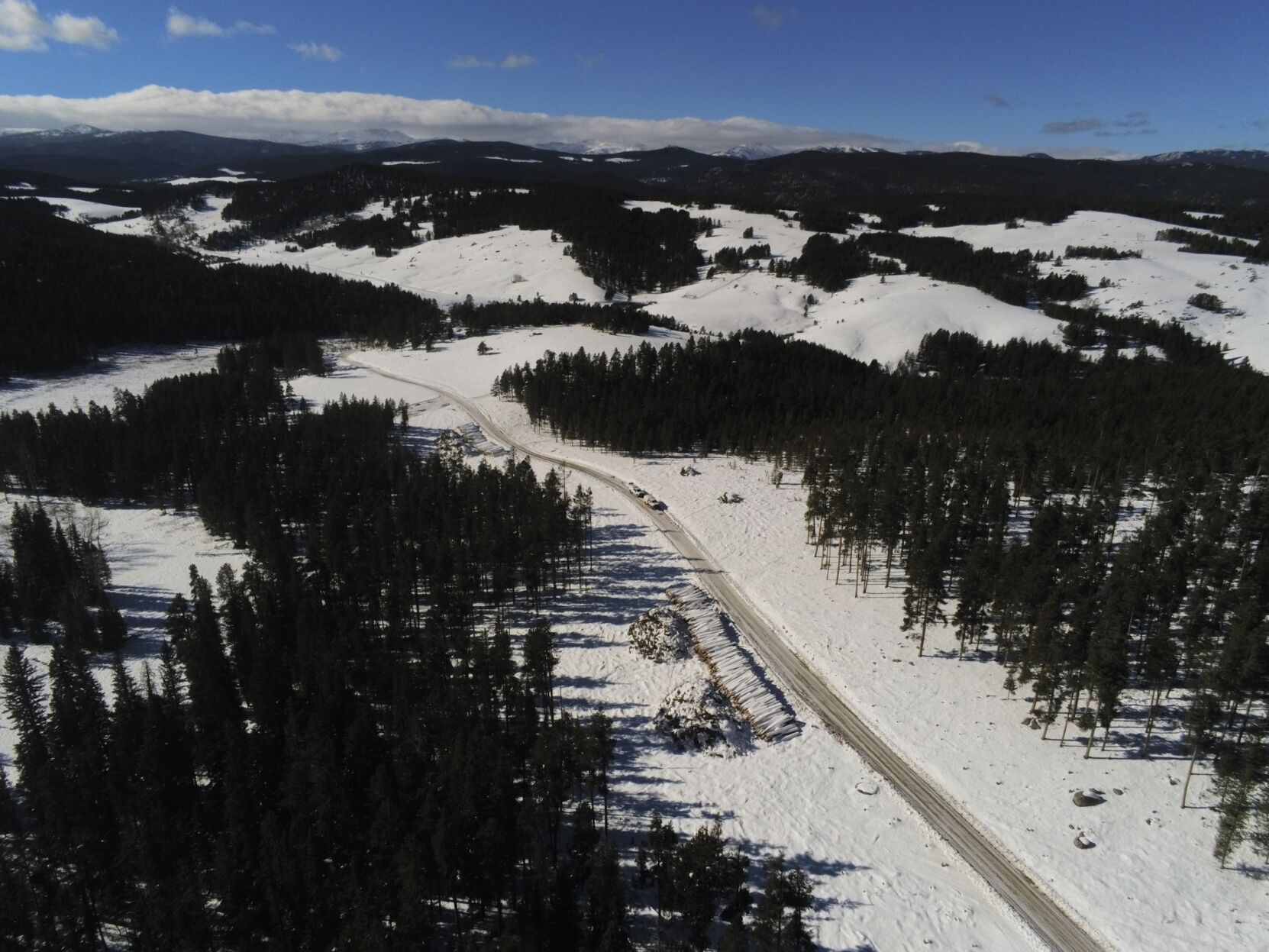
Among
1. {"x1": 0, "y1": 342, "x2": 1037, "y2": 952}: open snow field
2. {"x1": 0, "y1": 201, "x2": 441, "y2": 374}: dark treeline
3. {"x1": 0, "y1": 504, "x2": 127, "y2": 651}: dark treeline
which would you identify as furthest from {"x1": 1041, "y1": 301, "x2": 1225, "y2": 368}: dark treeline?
{"x1": 0, "y1": 504, "x2": 127, "y2": 651}: dark treeline

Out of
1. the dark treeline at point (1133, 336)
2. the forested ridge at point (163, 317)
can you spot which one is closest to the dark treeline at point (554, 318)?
the forested ridge at point (163, 317)

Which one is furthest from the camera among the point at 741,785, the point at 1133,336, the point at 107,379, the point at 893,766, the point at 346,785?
the point at 1133,336

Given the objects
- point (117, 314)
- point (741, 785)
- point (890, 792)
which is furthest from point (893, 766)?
point (117, 314)

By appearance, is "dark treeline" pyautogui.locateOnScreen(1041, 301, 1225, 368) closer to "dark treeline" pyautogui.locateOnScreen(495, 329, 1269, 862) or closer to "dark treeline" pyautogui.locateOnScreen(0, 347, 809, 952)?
"dark treeline" pyautogui.locateOnScreen(495, 329, 1269, 862)

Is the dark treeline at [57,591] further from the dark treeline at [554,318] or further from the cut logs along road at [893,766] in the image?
the dark treeline at [554,318]

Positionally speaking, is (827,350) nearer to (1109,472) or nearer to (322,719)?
(1109,472)

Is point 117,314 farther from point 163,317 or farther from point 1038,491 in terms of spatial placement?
point 1038,491

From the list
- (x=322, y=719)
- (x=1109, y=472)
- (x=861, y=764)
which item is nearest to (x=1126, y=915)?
(x=861, y=764)
